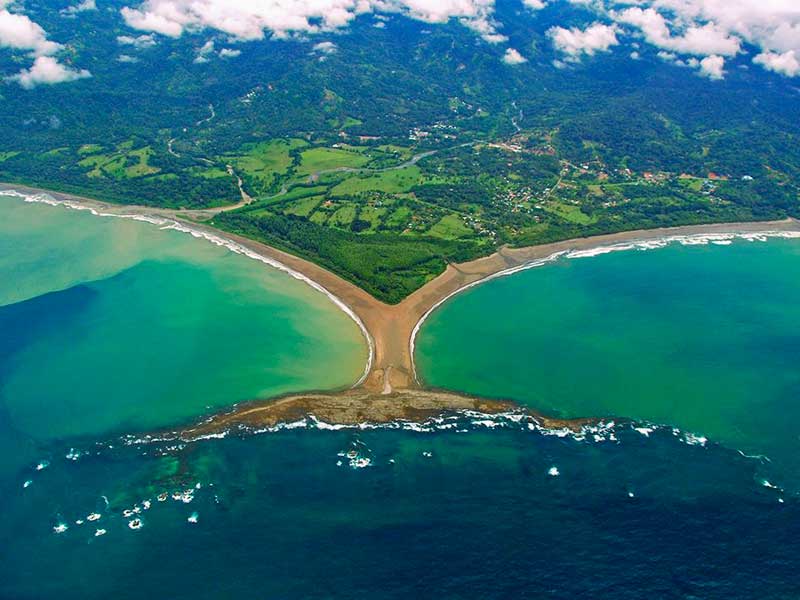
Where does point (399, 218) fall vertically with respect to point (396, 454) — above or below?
above

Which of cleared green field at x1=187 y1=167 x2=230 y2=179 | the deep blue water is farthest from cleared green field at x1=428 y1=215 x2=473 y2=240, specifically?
cleared green field at x1=187 y1=167 x2=230 y2=179

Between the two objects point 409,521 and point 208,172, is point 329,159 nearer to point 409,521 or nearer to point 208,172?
point 208,172

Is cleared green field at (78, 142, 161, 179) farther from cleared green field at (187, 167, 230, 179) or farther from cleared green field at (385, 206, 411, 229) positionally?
cleared green field at (385, 206, 411, 229)

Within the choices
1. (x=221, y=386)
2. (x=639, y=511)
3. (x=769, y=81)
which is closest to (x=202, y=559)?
(x=221, y=386)

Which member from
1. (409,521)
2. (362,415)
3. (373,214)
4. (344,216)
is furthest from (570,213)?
(409,521)

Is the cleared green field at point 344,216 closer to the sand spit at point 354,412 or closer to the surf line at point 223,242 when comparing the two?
the surf line at point 223,242

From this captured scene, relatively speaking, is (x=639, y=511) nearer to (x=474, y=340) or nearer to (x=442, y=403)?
(x=442, y=403)

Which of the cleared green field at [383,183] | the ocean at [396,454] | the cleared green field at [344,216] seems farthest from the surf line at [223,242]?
the cleared green field at [383,183]
